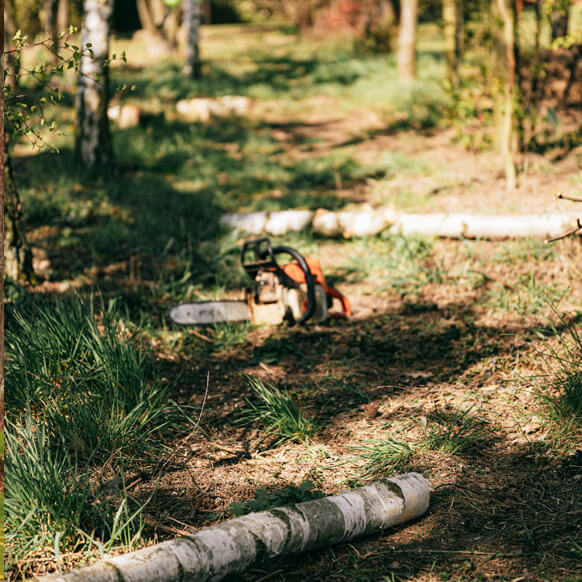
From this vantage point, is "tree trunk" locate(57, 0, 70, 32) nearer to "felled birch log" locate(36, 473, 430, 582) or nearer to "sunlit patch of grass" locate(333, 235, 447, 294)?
"sunlit patch of grass" locate(333, 235, 447, 294)

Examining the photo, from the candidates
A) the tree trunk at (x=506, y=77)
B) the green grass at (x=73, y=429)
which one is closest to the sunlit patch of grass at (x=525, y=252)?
the tree trunk at (x=506, y=77)

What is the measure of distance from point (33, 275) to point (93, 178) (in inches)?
107

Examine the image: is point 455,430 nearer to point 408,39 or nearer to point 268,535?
point 268,535

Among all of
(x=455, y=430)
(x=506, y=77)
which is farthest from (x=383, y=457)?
(x=506, y=77)

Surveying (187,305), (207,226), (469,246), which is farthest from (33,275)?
(469,246)

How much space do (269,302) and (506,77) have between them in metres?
4.78

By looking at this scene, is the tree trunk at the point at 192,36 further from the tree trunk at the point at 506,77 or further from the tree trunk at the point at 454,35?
the tree trunk at the point at 506,77

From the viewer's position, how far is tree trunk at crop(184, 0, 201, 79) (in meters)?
12.6

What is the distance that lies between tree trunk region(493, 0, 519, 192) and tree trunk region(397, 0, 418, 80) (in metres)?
5.45

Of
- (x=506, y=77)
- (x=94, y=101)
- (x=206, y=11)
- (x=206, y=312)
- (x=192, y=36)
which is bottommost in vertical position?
(x=206, y=312)

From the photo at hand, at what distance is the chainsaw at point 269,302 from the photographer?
13.8 ft

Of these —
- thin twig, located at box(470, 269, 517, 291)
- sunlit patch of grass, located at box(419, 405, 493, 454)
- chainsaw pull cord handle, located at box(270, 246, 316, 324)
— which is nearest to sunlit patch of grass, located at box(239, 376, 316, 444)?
sunlit patch of grass, located at box(419, 405, 493, 454)

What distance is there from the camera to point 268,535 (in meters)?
2.15

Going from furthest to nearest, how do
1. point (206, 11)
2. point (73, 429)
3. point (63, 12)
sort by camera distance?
point (206, 11) → point (63, 12) → point (73, 429)
